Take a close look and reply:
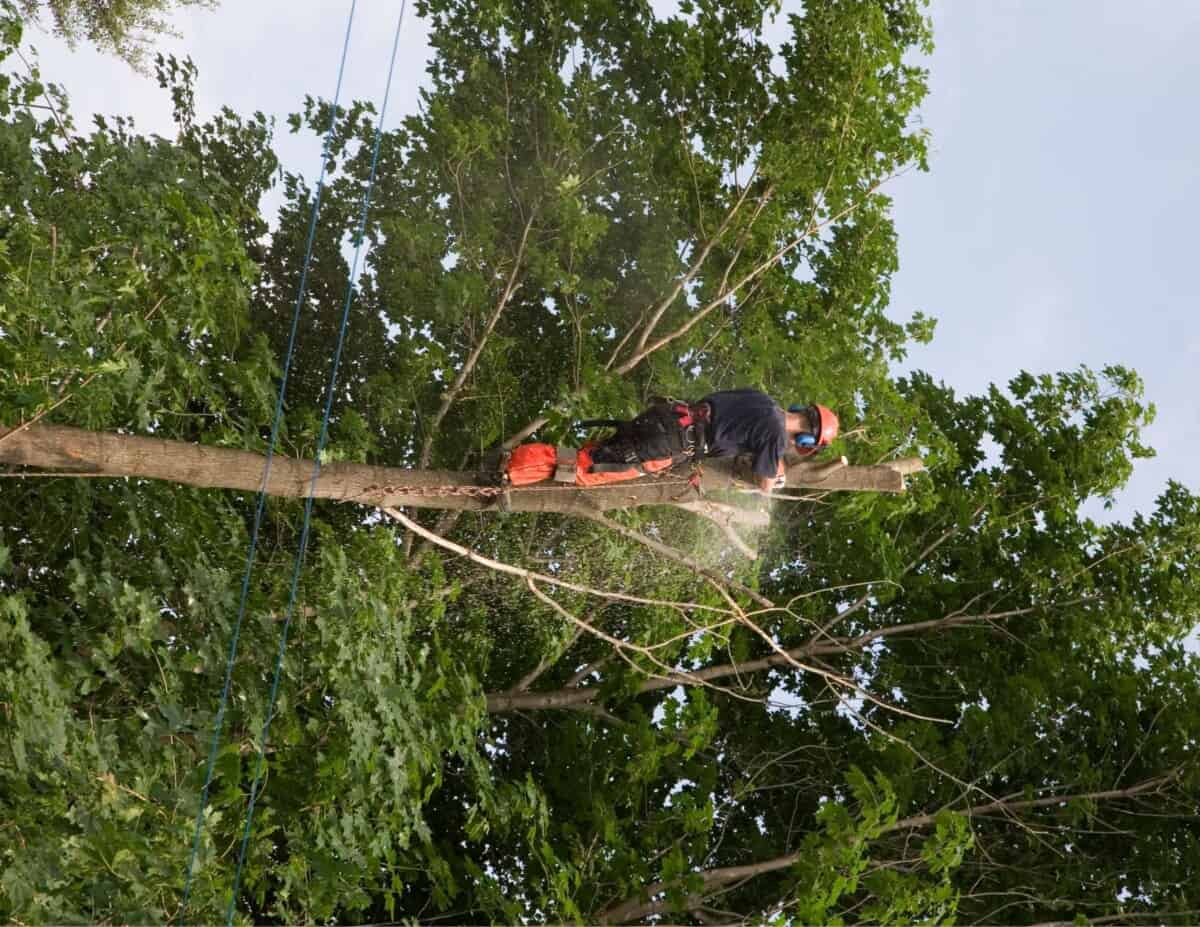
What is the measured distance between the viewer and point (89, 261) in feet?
22.4

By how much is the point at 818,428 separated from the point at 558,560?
3.34 m

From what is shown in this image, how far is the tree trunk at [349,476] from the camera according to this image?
18.6 ft

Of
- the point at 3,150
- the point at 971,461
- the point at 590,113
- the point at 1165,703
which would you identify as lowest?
the point at 1165,703

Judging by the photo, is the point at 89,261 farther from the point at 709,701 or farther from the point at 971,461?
the point at 971,461

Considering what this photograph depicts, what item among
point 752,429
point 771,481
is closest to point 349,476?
point 752,429

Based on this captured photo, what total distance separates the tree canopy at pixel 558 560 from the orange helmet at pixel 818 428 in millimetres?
1289

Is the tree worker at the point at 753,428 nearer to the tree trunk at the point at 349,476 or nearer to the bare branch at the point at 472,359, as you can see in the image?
the tree trunk at the point at 349,476

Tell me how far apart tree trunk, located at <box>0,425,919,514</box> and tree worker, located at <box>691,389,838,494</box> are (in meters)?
0.21

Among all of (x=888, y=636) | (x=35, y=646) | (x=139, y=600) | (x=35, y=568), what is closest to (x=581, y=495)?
(x=139, y=600)

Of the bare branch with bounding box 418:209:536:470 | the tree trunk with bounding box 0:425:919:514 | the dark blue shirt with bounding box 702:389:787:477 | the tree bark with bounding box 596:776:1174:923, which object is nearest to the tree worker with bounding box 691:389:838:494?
the dark blue shirt with bounding box 702:389:787:477

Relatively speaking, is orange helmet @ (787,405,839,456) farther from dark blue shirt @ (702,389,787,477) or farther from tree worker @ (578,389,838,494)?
dark blue shirt @ (702,389,787,477)

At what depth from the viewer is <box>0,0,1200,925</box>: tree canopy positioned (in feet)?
22.0

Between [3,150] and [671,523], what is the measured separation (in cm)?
565

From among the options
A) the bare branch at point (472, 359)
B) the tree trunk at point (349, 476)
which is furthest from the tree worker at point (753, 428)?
the bare branch at point (472, 359)
